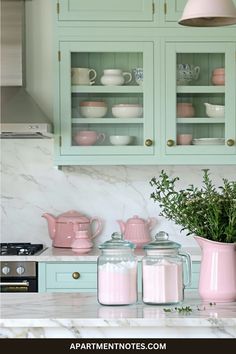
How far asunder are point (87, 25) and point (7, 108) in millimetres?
672

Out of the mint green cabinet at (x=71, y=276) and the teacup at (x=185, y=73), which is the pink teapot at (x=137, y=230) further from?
the teacup at (x=185, y=73)

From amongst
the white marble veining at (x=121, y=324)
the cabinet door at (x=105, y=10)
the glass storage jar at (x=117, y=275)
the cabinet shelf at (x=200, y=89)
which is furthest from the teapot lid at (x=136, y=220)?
the white marble veining at (x=121, y=324)

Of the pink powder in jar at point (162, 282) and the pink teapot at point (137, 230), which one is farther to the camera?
the pink teapot at point (137, 230)

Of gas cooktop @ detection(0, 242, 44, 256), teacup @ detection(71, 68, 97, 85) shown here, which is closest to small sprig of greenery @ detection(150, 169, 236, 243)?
gas cooktop @ detection(0, 242, 44, 256)

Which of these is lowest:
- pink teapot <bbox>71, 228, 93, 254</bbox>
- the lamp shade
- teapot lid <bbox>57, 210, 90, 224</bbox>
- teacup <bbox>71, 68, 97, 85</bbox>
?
pink teapot <bbox>71, 228, 93, 254</bbox>

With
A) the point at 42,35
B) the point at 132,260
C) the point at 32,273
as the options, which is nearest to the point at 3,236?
the point at 32,273

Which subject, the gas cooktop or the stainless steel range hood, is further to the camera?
the stainless steel range hood

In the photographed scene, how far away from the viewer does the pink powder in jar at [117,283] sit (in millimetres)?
2037

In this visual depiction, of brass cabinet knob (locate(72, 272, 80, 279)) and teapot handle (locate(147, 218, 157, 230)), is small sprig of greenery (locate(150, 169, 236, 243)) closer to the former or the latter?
brass cabinet knob (locate(72, 272, 80, 279))

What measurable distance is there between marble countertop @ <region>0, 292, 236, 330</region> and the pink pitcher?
0.03 meters

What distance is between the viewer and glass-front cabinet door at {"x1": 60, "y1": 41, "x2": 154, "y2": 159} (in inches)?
157

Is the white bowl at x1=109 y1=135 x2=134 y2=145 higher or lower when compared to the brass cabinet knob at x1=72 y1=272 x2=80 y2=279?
higher

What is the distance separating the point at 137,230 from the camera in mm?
4117

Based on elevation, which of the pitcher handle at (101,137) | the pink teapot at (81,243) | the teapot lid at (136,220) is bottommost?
the pink teapot at (81,243)
